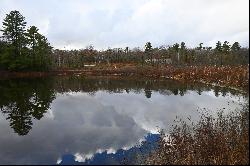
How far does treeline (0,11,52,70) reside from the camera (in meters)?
58.7

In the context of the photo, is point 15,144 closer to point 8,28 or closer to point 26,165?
point 26,165

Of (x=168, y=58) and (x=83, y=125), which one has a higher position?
(x=168, y=58)

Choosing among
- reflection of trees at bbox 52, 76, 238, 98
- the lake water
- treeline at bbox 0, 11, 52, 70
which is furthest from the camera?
treeline at bbox 0, 11, 52, 70

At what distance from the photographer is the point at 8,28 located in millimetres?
60625

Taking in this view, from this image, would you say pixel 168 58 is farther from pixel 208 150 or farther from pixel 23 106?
pixel 208 150

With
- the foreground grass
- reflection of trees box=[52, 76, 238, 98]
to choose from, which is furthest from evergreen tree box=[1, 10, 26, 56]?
the foreground grass

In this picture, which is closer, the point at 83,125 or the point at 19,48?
the point at 83,125

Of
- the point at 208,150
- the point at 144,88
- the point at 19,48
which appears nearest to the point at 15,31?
the point at 19,48

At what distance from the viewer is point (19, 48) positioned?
6147cm

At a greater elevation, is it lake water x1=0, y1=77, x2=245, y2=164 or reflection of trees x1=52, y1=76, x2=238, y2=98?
reflection of trees x1=52, y1=76, x2=238, y2=98

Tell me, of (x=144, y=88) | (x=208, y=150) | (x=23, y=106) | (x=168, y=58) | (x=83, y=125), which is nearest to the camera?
(x=208, y=150)

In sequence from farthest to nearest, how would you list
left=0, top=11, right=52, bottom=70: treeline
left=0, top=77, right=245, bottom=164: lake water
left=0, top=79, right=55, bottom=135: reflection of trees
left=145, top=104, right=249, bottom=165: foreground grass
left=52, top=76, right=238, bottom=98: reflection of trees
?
left=0, top=11, right=52, bottom=70: treeline
left=52, top=76, right=238, bottom=98: reflection of trees
left=0, top=79, right=55, bottom=135: reflection of trees
left=0, top=77, right=245, bottom=164: lake water
left=145, top=104, right=249, bottom=165: foreground grass

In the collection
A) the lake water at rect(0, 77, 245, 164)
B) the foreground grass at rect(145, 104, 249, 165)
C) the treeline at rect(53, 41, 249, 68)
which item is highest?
the treeline at rect(53, 41, 249, 68)

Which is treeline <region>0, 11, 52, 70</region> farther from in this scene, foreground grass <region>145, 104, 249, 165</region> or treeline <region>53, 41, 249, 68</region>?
foreground grass <region>145, 104, 249, 165</region>
